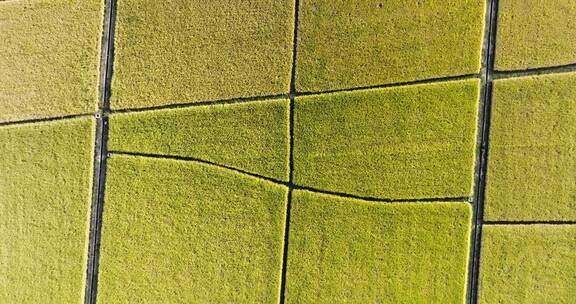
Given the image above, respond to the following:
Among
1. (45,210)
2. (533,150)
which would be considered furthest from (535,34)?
(45,210)

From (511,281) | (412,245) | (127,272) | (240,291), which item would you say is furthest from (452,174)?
(127,272)

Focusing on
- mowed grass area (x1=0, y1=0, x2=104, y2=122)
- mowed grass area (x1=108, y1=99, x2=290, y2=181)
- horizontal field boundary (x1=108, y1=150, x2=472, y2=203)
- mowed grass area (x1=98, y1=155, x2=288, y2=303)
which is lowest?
mowed grass area (x1=98, y1=155, x2=288, y2=303)

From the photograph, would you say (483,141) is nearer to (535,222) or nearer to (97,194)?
(535,222)

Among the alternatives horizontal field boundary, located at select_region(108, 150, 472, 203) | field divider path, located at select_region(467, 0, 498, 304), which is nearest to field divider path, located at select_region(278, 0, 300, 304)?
horizontal field boundary, located at select_region(108, 150, 472, 203)

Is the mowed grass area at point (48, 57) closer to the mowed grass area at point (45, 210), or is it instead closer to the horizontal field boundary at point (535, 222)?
the mowed grass area at point (45, 210)

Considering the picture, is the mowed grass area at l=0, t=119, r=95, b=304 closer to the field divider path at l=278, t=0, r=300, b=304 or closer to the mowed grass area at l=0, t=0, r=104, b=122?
the mowed grass area at l=0, t=0, r=104, b=122

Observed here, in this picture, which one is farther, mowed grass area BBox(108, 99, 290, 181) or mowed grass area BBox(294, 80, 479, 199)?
mowed grass area BBox(108, 99, 290, 181)
